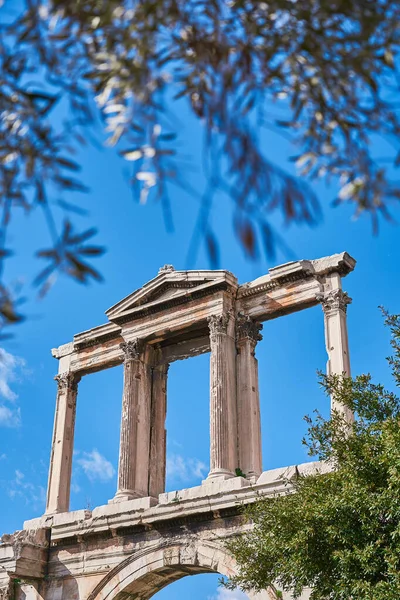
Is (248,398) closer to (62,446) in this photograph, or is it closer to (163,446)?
(163,446)

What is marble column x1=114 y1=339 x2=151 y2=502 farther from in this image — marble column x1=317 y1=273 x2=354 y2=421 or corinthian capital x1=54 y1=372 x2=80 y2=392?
marble column x1=317 y1=273 x2=354 y2=421

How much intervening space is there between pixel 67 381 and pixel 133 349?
2.23m

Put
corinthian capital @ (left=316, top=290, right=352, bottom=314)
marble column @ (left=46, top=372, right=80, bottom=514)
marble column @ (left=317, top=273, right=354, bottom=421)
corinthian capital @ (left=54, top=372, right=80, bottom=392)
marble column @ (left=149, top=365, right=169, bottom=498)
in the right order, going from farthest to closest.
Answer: corinthian capital @ (left=54, top=372, right=80, bottom=392)
marble column @ (left=46, top=372, right=80, bottom=514)
marble column @ (left=149, top=365, right=169, bottom=498)
corinthian capital @ (left=316, top=290, right=352, bottom=314)
marble column @ (left=317, top=273, right=354, bottom=421)

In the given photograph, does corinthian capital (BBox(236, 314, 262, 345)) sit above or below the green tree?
above

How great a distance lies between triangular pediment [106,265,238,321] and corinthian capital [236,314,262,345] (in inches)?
27.4

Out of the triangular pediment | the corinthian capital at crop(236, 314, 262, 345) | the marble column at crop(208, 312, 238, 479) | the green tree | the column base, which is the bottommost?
the green tree

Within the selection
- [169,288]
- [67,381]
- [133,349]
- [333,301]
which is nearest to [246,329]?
[169,288]

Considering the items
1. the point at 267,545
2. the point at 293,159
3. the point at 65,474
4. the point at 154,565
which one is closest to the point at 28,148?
the point at 293,159

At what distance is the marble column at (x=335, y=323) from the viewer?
15602mm

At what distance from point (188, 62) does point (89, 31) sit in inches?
15.1

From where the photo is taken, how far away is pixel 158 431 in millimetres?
18266

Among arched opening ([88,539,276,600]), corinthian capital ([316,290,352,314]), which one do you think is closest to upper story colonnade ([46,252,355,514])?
corinthian capital ([316,290,352,314])

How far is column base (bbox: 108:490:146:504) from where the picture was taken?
54.0ft

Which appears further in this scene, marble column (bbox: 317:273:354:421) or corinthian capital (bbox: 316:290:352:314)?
corinthian capital (bbox: 316:290:352:314)
